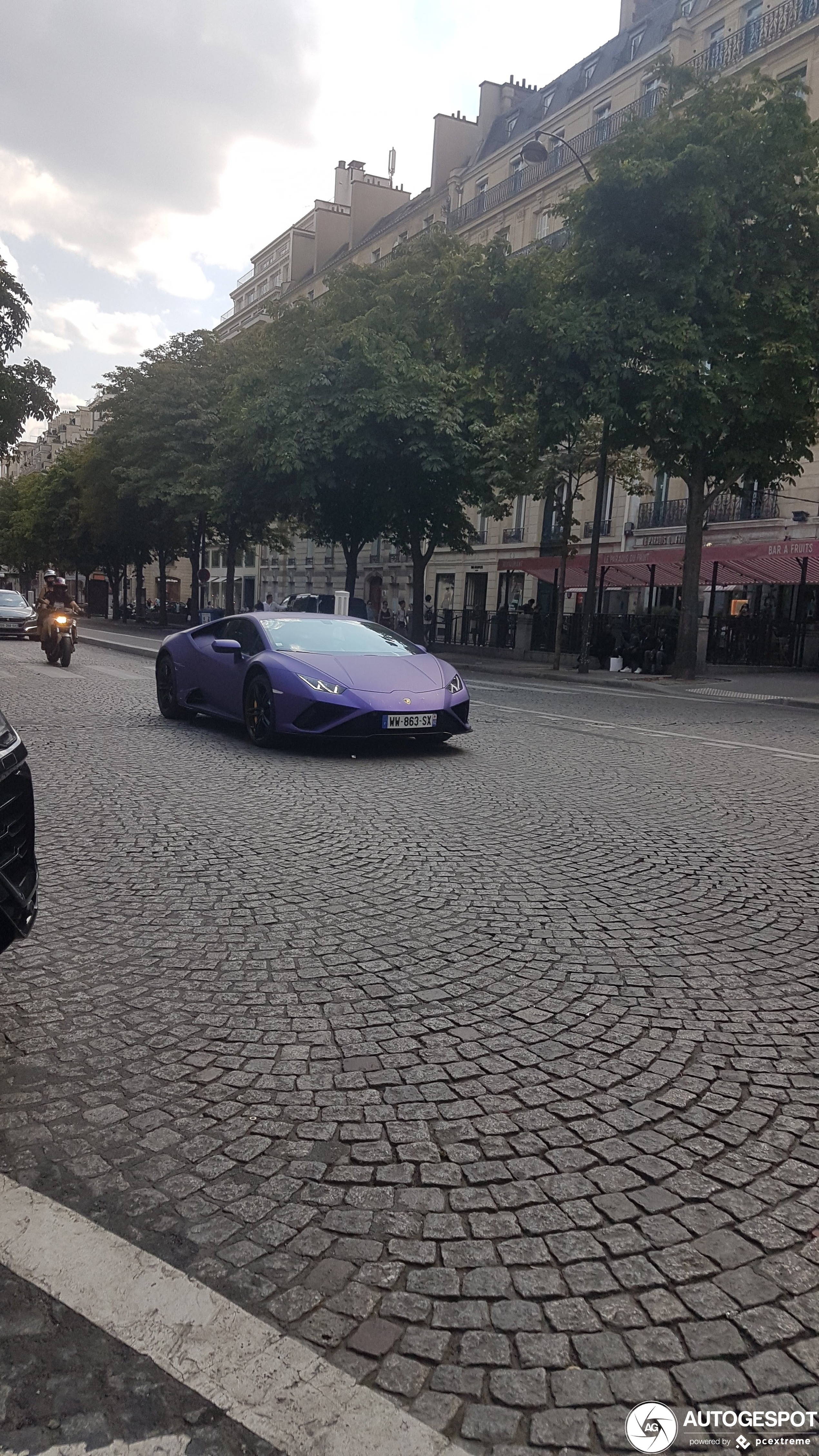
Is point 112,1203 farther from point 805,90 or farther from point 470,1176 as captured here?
point 805,90

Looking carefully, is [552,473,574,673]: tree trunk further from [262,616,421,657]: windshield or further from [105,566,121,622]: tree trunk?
[105,566,121,622]: tree trunk

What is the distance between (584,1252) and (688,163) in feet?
70.8

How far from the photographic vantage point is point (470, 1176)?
2443 millimetres

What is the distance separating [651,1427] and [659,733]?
1107 centimetres

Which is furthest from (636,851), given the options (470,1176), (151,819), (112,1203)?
(112,1203)

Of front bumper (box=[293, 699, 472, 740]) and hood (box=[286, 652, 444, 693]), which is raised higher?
hood (box=[286, 652, 444, 693])

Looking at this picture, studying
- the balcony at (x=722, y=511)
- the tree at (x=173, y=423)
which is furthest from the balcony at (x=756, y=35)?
the tree at (x=173, y=423)

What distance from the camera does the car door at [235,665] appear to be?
983 centimetres

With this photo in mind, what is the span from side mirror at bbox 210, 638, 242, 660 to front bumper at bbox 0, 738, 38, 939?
6.73m

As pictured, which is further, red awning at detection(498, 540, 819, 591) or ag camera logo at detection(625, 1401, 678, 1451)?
red awning at detection(498, 540, 819, 591)

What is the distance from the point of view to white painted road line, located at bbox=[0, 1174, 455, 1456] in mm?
1701

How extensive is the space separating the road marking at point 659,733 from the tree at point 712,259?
8.39 metres

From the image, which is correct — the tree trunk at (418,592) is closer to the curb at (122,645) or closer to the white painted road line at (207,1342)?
the curb at (122,645)

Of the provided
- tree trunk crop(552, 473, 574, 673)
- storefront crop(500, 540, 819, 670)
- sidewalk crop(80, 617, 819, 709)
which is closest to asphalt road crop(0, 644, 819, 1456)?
sidewalk crop(80, 617, 819, 709)
